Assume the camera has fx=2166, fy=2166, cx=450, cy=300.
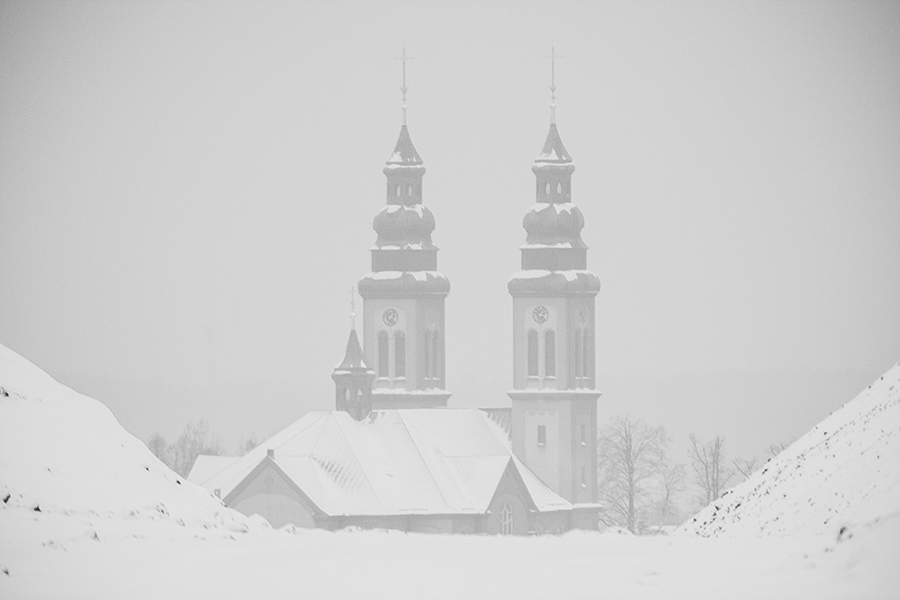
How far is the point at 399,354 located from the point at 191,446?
34.0 metres

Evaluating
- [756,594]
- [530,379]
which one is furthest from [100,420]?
[530,379]

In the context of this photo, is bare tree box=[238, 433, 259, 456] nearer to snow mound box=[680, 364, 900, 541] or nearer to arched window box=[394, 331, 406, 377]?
arched window box=[394, 331, 406, 377]

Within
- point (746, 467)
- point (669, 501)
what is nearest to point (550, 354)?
point (746, 467)

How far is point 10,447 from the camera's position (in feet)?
71.8

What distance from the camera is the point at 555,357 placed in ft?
270

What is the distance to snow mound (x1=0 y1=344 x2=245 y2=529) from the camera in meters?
21.2

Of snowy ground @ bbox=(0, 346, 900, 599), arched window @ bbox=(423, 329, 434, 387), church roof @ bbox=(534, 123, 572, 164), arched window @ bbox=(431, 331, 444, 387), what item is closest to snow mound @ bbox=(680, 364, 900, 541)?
snowy ground @ bbox=(0, 346, 900, 599)

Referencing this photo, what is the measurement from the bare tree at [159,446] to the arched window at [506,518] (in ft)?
114

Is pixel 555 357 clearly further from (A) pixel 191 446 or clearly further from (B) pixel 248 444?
(B) pixel 248 444

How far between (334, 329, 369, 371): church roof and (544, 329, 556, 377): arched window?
26.5 ft

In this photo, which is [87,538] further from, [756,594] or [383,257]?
[383,257]

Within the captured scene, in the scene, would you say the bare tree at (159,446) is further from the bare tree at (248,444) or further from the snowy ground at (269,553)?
the snowy ground at (269,553)

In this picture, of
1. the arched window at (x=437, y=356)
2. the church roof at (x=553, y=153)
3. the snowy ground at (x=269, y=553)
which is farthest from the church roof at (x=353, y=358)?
the snowy ground at (x=269, y=553)

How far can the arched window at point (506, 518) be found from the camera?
248ft
